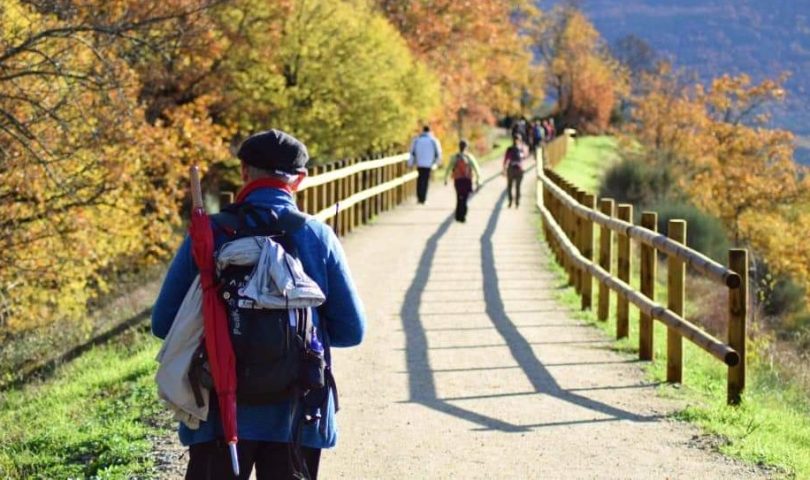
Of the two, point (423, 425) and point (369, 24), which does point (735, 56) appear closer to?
point (369, 24)

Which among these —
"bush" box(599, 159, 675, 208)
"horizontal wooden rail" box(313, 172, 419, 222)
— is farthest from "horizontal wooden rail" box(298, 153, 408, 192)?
"bush" box(599, 159, 675, 208)

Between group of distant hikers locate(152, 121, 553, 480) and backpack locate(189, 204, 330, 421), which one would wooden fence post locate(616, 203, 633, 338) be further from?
backpack locate(189, 204, 330, 421)

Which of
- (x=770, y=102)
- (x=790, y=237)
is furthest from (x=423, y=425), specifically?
(x=770, y=102)

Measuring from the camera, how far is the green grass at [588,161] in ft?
163

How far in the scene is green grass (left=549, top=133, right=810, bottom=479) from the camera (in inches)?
303

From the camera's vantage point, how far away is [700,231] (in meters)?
35.7

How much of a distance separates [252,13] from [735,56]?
156m

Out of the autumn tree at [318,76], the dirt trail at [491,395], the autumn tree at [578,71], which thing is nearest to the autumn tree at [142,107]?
the autumn tree at [318,76]

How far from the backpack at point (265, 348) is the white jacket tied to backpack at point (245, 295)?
0.04 metres

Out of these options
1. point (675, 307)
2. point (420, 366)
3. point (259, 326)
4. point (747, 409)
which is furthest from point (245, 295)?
point (420, 366)

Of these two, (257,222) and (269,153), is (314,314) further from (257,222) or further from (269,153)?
(269,153)

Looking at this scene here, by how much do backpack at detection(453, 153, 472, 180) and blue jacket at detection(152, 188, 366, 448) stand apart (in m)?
18.2

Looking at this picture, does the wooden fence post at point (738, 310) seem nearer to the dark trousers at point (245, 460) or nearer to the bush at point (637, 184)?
the dark trousers at point (245, 460)

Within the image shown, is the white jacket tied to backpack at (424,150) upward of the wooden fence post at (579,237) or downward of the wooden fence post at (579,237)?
upward
